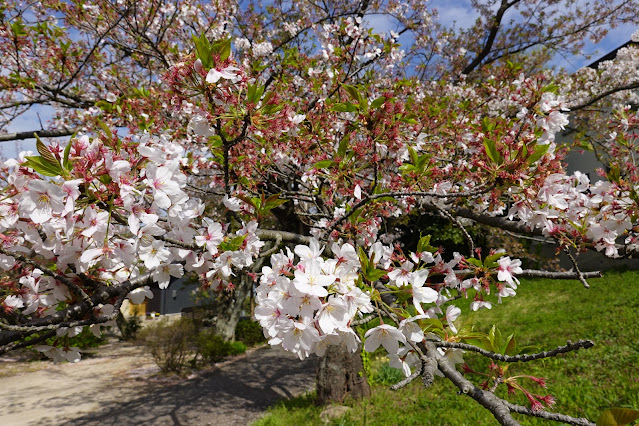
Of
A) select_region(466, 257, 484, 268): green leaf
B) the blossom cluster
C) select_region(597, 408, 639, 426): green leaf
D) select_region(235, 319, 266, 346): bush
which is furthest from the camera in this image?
select_region(235, 319, 266, 346): bush

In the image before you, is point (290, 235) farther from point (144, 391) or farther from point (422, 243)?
point (144, 391)

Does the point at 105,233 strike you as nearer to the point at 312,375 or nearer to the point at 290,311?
the point at 290,311

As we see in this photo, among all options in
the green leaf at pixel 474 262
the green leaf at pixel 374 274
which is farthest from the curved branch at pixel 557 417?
the green leaf at pixel 474 262

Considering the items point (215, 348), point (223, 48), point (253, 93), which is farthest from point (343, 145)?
point (215, 348)

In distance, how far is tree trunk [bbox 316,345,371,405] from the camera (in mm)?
5613

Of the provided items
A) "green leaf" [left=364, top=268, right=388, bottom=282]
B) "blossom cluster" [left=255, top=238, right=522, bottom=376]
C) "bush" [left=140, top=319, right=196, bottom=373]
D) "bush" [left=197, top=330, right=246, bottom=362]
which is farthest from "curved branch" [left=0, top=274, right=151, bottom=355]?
"bush" [left=197, top=330, right=246, bottom=362]

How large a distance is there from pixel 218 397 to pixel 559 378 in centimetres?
610

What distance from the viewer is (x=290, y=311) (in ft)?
3.54

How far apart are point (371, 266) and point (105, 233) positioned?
91 cm

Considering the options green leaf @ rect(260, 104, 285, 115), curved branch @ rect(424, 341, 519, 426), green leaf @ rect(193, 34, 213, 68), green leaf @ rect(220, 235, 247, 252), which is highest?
green leaf @ rect(193, 34, 213, 68)

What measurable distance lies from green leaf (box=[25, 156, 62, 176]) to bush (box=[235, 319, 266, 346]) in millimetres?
12349

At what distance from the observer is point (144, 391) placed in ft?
27.2

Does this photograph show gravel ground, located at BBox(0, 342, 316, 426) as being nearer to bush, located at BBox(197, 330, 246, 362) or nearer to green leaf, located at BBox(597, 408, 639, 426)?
bush, located at BBox(197, 330, 246, 362)

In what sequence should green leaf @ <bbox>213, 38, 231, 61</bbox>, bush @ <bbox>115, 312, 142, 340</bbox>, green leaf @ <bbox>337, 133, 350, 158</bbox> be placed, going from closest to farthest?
green leaf @ <bbox>213, 38, 231, 61</bbox>, green leaf @ <bbox>337, 133, 350, 158</bbox>, bush @ <bbox>115, 312, 142, 340</bbox>
